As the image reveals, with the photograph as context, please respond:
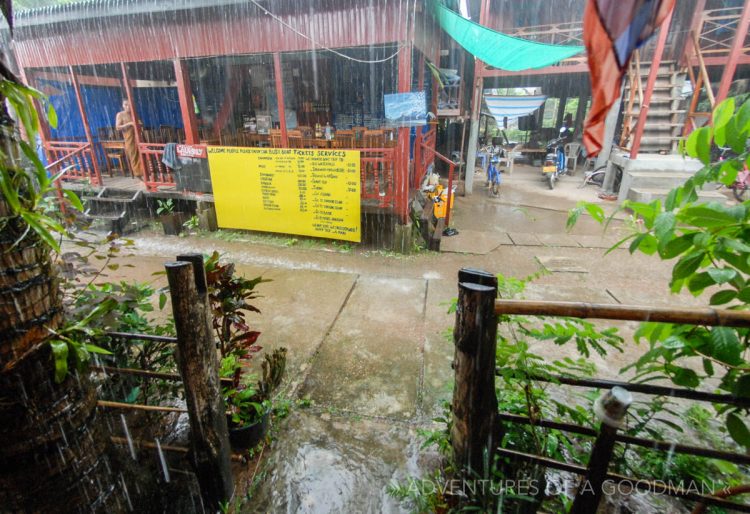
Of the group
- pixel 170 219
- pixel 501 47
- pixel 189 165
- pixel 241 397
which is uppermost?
pixel 501 47

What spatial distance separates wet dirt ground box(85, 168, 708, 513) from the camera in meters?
2.32

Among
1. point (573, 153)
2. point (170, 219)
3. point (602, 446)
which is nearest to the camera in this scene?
point (602, 446)

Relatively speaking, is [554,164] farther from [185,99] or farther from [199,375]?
[199,375]

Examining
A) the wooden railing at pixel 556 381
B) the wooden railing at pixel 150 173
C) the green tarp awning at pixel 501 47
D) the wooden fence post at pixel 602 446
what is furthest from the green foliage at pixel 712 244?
the wooden railing at pixel 150 173

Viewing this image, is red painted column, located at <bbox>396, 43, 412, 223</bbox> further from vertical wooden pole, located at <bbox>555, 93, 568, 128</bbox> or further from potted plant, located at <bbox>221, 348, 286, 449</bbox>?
vertical wooden pole, located at <bbox>555, 93, 568, 128</bbox>

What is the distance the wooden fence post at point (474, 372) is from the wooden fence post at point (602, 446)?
401 millimetres

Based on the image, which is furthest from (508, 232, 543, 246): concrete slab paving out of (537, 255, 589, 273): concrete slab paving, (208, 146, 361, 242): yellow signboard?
(208, 146, 361, 242): yellow signboard

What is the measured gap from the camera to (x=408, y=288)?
4852mm

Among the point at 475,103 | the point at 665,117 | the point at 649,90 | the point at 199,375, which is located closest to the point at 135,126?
the point at 199,375

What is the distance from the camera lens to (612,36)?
995 mm

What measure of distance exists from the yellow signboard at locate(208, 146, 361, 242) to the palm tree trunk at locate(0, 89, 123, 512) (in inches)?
181

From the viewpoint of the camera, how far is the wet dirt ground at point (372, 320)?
2322 millimetres

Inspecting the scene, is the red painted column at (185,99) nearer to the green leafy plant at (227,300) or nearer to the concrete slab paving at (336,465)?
the green leafy plant at (227,300)

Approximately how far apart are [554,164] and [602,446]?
36.8 feet
